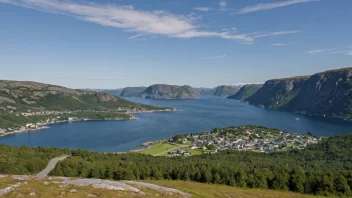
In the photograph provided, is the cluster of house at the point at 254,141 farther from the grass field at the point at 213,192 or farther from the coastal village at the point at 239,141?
the grass field at the point at 213,192

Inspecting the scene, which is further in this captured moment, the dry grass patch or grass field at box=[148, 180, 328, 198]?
grass field at box=[148, 180, 328, 198]

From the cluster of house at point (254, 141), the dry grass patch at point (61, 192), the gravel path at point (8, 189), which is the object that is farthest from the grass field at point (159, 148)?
the gravel path at point (8, 189)

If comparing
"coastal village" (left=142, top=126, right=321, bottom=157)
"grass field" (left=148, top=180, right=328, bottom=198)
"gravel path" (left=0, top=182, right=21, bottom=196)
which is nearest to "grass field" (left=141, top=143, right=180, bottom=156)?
"coastal village" (left=142, top=126, right=321, bottom=157)

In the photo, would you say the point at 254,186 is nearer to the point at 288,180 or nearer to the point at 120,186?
the point at 288,180

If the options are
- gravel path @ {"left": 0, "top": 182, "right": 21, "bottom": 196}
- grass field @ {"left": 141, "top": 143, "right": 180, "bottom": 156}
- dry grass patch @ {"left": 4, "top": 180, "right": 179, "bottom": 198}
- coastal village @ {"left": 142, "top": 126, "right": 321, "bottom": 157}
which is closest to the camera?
dry grass patch @ {"left": 4, "top": 180, "right": 179, "bottom": 198}

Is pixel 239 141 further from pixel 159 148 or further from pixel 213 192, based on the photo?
pixel 213 192

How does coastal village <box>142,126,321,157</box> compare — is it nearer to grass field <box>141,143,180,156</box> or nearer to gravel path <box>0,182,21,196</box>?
grass field <box>141,143,180,156</box>

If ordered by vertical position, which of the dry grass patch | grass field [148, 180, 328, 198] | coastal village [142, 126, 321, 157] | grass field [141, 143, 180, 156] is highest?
the dry grass patch

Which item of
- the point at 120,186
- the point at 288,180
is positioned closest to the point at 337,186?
the point at 288,180
